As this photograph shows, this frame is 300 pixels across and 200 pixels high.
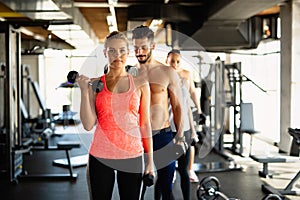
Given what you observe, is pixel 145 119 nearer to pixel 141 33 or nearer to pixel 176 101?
pixel 141 33

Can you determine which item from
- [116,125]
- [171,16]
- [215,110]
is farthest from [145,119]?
[215,110]

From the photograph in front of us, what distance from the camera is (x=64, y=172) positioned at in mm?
4473

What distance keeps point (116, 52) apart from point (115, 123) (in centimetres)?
24

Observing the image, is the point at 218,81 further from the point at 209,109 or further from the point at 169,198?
the point at 169,198

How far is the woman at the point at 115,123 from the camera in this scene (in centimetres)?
147

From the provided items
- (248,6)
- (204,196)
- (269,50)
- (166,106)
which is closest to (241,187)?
(204,196)

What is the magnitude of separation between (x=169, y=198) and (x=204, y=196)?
78 cm

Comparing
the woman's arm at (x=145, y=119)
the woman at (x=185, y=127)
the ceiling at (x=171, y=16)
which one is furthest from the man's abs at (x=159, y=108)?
the ceiling at (x=171, y=16)

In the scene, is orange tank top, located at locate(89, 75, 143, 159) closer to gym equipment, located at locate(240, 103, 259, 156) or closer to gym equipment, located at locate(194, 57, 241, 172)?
gym equipment, located at locate(194, 57, 241, 172)

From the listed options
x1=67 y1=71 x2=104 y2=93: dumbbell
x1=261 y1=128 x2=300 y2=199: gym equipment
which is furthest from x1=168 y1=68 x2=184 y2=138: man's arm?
x1=261 y1=128 x2=300 y2=199: gym equipment

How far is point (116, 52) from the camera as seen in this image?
1.48 metres

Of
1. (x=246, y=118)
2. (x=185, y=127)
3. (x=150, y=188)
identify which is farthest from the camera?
(x=246, y=118)

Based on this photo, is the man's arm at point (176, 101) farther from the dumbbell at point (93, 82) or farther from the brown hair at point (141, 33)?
the dumbbell at point (93, 82)

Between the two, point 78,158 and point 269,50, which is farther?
point 269,50
